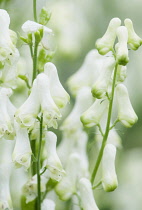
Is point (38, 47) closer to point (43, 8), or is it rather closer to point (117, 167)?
point (43, 8)

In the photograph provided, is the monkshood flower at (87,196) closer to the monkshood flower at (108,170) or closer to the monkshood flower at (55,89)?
the monkshood flower at (108,170)

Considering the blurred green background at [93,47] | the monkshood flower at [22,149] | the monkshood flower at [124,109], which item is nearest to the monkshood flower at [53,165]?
the monkshood flower at [22,149]

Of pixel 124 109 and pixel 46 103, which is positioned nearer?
pixel 46 103

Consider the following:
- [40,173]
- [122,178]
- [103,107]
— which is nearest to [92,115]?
[103,107]

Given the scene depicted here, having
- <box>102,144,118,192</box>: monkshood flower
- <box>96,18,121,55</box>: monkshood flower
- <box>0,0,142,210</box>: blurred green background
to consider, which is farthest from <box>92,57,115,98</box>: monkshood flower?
<box>0,0,142,210</box>: blurred green background

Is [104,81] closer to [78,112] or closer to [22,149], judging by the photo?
[22,149]

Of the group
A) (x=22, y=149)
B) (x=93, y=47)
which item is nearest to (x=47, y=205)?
(x=22, y=149)
